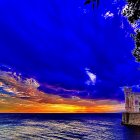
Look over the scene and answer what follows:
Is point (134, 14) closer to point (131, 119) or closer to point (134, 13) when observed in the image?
point (134, 13)

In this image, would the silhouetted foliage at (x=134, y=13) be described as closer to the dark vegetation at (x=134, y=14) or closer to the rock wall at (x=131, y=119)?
the dark vegetation at (x=134, y=14)

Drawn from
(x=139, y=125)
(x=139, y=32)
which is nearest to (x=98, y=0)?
(x=139, y=32)

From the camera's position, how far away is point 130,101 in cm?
15512

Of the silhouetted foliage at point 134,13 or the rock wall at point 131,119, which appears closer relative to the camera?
the silhouetted foliage at point 134,13

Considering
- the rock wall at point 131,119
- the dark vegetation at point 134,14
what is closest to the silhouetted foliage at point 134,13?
the dark vegetation at point 134,14

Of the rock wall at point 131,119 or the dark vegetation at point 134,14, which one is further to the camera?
the rock wall at point 131,119

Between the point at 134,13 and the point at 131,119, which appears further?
the point at 131,119

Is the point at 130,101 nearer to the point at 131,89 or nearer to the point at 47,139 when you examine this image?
the point at 131,89

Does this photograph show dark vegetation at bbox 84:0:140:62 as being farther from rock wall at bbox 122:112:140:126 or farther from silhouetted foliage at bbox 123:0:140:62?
rock wall at bbox 122:112:140:126

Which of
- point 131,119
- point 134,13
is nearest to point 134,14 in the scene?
point 134,13

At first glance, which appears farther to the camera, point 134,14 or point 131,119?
point 131,119

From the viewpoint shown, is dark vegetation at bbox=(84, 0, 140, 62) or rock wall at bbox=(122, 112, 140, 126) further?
rock wall at bbox=(122, 112, 140, 126)

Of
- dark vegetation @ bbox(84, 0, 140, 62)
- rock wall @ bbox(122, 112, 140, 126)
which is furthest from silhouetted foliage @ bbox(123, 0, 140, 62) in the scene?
rock wall @ bbox(122, 112, 140, 126)

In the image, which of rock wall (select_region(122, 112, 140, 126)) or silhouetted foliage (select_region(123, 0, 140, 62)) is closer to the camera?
silhouetted foliage (select_region(123, 0, 140, 62))
